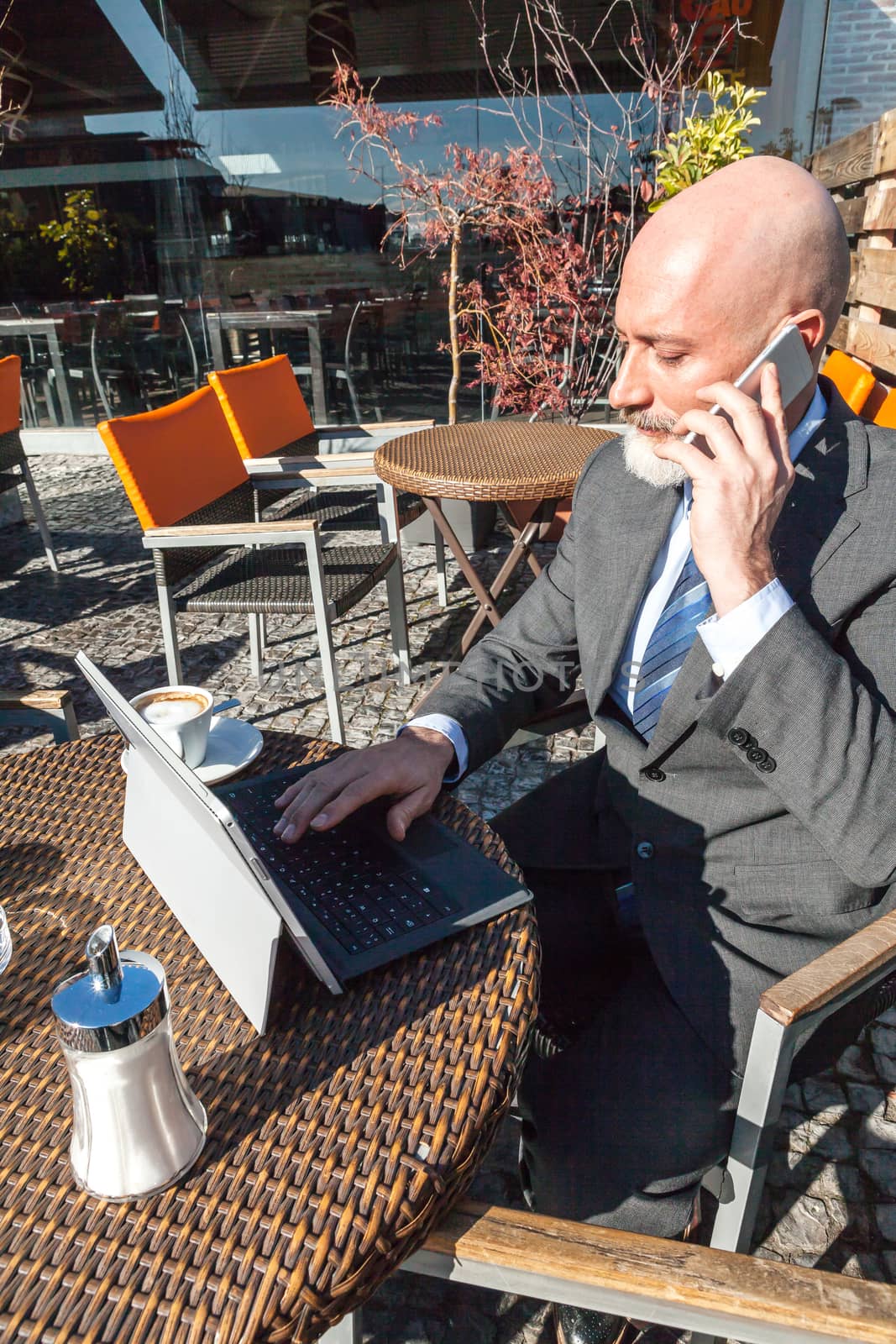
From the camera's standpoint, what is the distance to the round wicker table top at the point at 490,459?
318 cm

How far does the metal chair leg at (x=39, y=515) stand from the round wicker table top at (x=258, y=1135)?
15.3 feet

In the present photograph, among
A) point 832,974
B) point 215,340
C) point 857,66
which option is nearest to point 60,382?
point 215,340

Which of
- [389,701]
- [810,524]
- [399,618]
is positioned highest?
[810,524]

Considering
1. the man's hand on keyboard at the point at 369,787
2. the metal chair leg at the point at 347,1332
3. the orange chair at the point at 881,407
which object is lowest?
the metal chair leg at the point at 347,1332

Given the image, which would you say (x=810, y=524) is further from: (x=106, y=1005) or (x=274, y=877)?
(x=106, y=1005)

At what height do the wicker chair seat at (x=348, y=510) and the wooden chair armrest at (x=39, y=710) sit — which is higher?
the wooden chair armrest at (x=39, y=710)

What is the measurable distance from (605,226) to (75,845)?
6170 mm

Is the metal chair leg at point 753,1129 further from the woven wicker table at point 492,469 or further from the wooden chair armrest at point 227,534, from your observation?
the wooden chair armrest at point 227,534

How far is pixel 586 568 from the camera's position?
5.40 ft

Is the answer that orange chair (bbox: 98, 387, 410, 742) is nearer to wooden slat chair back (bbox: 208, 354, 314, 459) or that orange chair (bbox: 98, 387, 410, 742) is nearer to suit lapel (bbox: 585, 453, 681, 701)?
wooden slat chair back (bbox: 208, 354, 314, 459)

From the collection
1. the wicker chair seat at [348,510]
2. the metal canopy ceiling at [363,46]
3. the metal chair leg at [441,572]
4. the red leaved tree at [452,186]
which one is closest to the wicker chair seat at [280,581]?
the wicker chair seat at [348,510]

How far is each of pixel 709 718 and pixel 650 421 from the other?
22.3 inches

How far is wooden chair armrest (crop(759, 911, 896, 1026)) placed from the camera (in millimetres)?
976

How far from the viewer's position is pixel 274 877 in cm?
121
